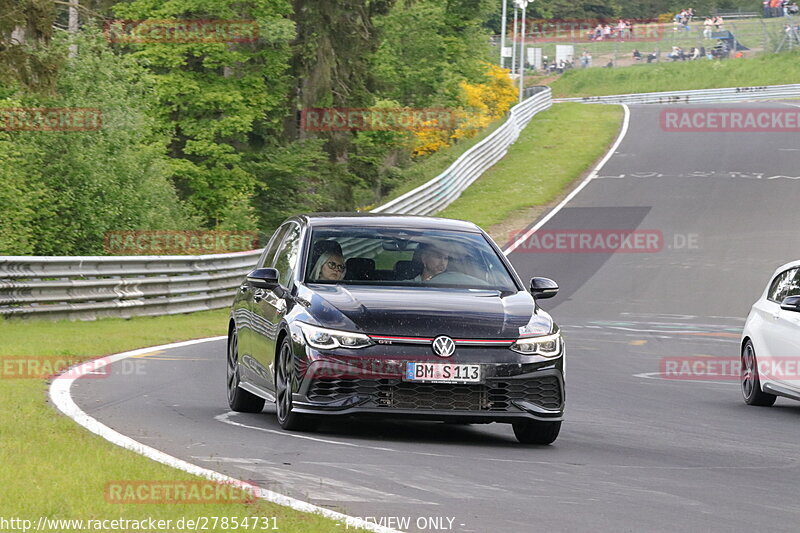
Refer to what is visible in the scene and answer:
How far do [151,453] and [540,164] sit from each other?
146 ft

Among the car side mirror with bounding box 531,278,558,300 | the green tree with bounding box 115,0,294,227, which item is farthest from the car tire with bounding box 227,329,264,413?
the green tree with bounding box 115,0,294,227

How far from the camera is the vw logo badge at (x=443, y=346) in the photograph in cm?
953

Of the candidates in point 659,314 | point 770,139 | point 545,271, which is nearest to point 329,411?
point 659,314

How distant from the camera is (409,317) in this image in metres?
9.66

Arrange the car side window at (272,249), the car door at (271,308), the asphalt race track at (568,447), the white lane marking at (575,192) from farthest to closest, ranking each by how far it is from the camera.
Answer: the white lane marking at (575,192), the car side window at (272,249), the car door at (271,308), the asphalt race track at (568,447)

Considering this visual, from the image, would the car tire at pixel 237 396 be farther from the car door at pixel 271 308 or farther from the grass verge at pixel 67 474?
the grass verge at pixel 67 474

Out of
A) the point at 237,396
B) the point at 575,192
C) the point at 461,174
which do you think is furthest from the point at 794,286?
the point at 461,174

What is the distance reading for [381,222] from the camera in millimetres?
11328

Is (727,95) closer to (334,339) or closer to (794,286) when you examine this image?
(794,286)

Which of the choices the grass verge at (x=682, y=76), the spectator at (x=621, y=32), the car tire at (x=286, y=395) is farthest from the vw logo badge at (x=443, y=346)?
the spectator at (x=621, y=32)

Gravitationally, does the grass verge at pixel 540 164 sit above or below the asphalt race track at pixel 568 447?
below

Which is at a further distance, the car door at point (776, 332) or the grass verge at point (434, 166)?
the grass verge at point (434, 166)

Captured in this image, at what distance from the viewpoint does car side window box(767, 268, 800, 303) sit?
14.3m

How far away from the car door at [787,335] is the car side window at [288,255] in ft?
16.1
